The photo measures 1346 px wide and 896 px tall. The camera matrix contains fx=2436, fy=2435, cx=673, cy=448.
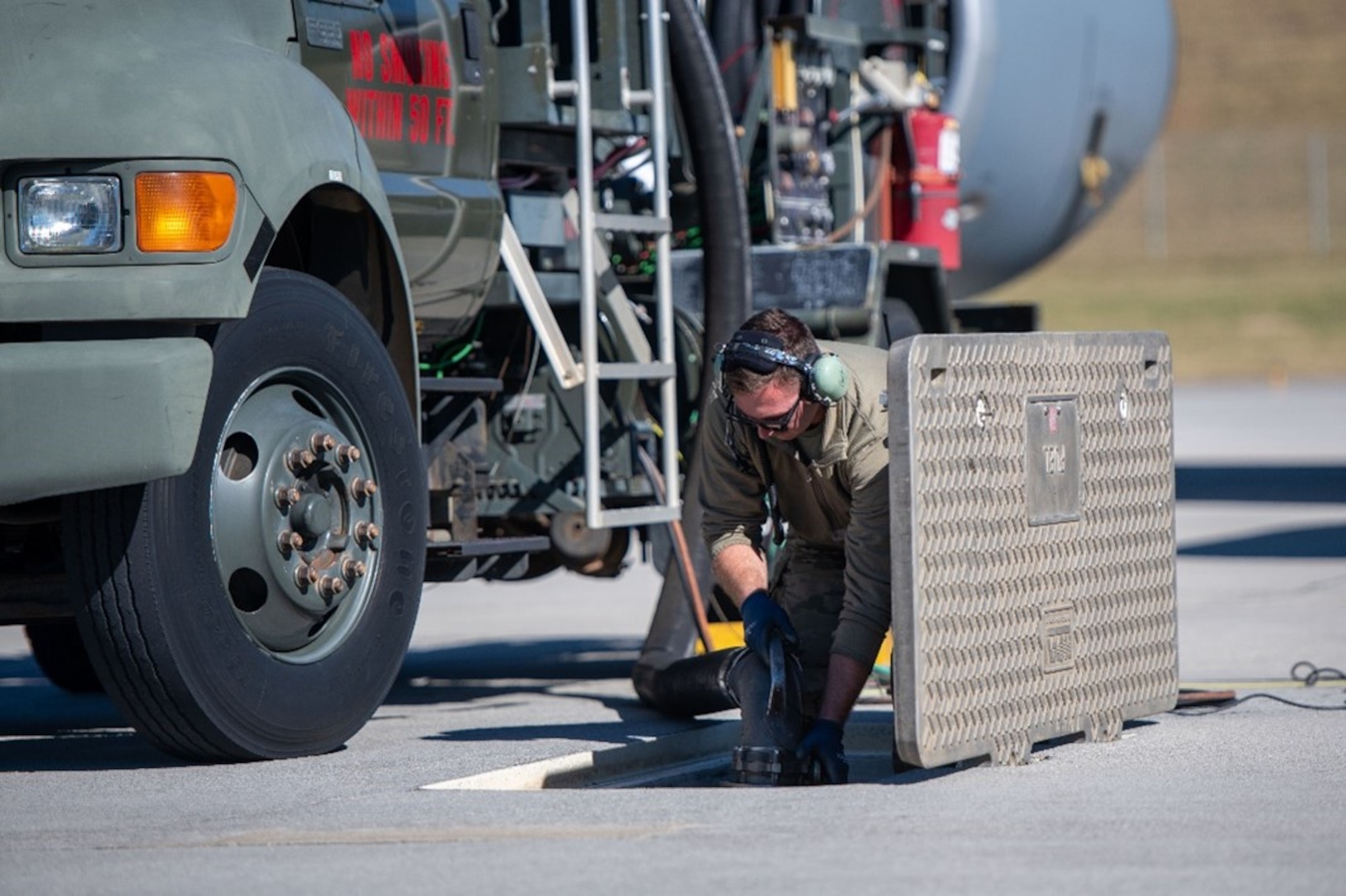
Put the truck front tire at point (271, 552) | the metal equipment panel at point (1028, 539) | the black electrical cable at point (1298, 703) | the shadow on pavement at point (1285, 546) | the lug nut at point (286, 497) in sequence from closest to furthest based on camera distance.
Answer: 1. the metal equipment panel at point (1028, 539)
2. the truck front tire at point (271, 552)
3. the lug nut at point (286, 497)
4. the black electrical cable at point (1298, 703)
5. the shadow on pavement at point (1285, 546)

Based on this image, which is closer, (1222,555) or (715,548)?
(715,548)

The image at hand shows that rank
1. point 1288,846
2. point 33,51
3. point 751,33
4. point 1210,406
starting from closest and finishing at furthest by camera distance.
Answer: point 1288,846
point 33,51
point 751,33
point 1210,406

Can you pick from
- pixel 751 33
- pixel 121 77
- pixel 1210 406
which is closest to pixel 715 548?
pixel 121 77

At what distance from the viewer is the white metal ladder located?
23.4 ft

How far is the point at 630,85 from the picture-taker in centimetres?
776

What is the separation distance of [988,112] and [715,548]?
196 inches

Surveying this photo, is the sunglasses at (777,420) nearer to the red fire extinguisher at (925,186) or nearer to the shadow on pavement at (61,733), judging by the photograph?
the shadow on pavement at (61,733)

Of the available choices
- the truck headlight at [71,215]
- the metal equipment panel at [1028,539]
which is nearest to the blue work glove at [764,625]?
the metal equipment panel at [1028,539]

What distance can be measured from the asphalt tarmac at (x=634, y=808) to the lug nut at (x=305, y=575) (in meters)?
0.46

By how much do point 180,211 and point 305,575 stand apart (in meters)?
0.99

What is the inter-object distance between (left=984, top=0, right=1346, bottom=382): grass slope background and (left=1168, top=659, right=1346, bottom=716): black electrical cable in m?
13.6

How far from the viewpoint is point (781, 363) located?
18.8ft

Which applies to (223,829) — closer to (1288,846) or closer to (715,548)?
(715,548)

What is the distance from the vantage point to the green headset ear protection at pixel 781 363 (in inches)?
225
